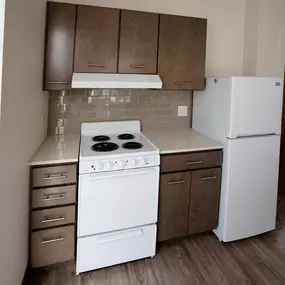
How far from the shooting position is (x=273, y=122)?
239 cm

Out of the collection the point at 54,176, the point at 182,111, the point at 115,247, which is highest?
the point at 182,111

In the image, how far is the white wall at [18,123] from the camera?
125cm

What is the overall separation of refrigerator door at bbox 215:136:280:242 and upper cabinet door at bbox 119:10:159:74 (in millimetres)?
1042

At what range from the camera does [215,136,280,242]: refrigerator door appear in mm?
2314

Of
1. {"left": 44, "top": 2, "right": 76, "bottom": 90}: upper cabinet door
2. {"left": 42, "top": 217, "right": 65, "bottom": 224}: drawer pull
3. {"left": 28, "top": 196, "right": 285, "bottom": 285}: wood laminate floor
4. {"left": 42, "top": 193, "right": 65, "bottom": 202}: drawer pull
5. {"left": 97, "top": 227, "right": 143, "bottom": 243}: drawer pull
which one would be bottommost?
{"left": 28, "top": 196, "right": 285, "bottom": 285}: wood laminate floor

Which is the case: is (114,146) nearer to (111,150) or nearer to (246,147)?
(111,150)

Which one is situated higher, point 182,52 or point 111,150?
point 182,52

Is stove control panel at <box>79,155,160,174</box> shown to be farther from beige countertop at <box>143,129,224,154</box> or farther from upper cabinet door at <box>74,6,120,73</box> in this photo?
upper cabinet door at <box>74,6,120,73</box>

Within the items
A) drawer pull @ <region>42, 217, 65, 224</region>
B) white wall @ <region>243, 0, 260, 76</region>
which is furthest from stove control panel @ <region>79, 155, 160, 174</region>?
white wall @ <region>243, 0, 260, 76</region>

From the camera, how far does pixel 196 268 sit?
82.9 inches

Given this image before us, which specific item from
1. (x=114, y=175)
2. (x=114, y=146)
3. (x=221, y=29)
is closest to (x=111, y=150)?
(x=114, y=146)

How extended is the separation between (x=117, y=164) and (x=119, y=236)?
58 centimetres

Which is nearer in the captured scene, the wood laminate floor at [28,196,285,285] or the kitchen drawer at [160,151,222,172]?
the wood laminate floor at [28,196,285,285]

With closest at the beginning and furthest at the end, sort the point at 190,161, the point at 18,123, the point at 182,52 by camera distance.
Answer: the point at 18,123 < the point at 190,161 < the point at 182,52
